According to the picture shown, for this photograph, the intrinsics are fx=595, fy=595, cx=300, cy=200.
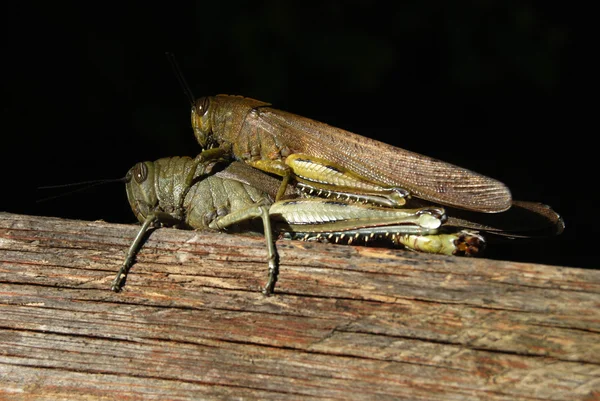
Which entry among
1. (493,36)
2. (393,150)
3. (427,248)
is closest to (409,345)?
(427,248)

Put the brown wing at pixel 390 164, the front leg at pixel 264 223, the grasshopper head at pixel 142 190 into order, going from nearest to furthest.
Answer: the front leg at pixel 264 223 → the brown wing at pixel 390 164 → the grasshopper head at pixel 142 190

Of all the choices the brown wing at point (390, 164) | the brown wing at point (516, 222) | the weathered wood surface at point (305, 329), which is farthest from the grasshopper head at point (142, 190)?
the brown wing at point (516, 222)

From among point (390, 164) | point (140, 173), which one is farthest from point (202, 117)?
point (390, 164)

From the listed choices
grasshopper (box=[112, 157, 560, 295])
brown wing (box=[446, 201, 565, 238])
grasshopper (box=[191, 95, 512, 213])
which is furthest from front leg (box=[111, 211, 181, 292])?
brown wing (box=[446, 201, 565, 238])

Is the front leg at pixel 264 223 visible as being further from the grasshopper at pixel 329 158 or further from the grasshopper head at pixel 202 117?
the grasshopper head at pixel 202 117

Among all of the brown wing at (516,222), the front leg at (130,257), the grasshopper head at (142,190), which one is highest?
the brown wing at (516,222)

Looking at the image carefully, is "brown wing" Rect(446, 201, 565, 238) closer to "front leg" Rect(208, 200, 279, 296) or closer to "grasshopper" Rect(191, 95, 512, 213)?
"grasshopper" Rect(191, 95, 512, 213)

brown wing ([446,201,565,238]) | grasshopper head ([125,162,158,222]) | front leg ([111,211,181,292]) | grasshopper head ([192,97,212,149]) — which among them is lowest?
grasshopper head ([125,162,158,222])
